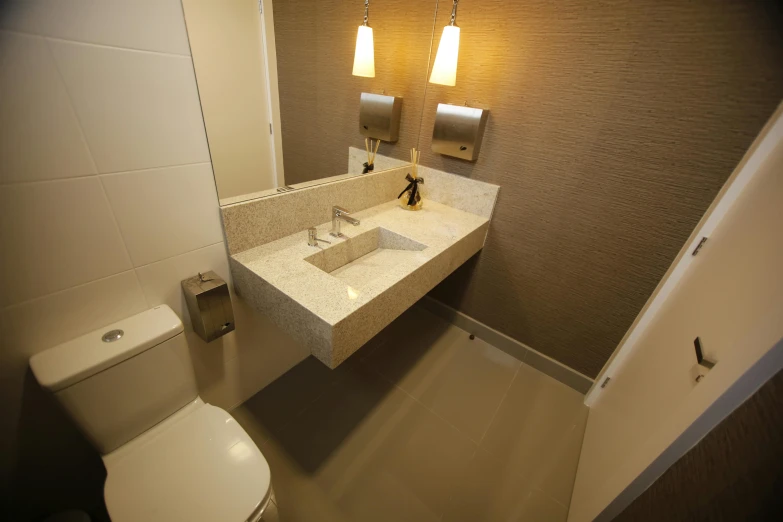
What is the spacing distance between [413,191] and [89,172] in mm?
1322

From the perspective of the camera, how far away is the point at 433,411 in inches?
60.9

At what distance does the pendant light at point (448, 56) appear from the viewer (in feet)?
4.36

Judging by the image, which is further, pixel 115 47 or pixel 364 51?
pixel 364 51

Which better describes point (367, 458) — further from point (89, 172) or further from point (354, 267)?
point (89, 172)

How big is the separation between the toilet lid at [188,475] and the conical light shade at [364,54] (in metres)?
1.62

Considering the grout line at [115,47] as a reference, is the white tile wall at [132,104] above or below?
below

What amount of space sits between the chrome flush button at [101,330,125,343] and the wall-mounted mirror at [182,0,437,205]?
20.5 inches

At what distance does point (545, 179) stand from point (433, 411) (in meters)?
1.34

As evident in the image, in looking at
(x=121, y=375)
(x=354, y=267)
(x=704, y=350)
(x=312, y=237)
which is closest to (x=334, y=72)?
(x=312, y=237)

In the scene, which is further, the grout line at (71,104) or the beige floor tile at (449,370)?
the beige floor tile at (449,370)

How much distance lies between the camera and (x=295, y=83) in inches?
47.0

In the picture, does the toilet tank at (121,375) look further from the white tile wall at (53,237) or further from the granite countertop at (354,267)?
the granite countertop at (354,267)

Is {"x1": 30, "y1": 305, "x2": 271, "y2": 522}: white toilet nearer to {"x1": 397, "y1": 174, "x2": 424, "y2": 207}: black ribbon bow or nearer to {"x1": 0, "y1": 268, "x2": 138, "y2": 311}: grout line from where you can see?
{"x1": 0, "y1": 268, "x2": 138, "y2": 311}: grout line

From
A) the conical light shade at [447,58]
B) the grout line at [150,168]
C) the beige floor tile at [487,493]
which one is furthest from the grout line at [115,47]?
the beige floor tile at [487,493]
